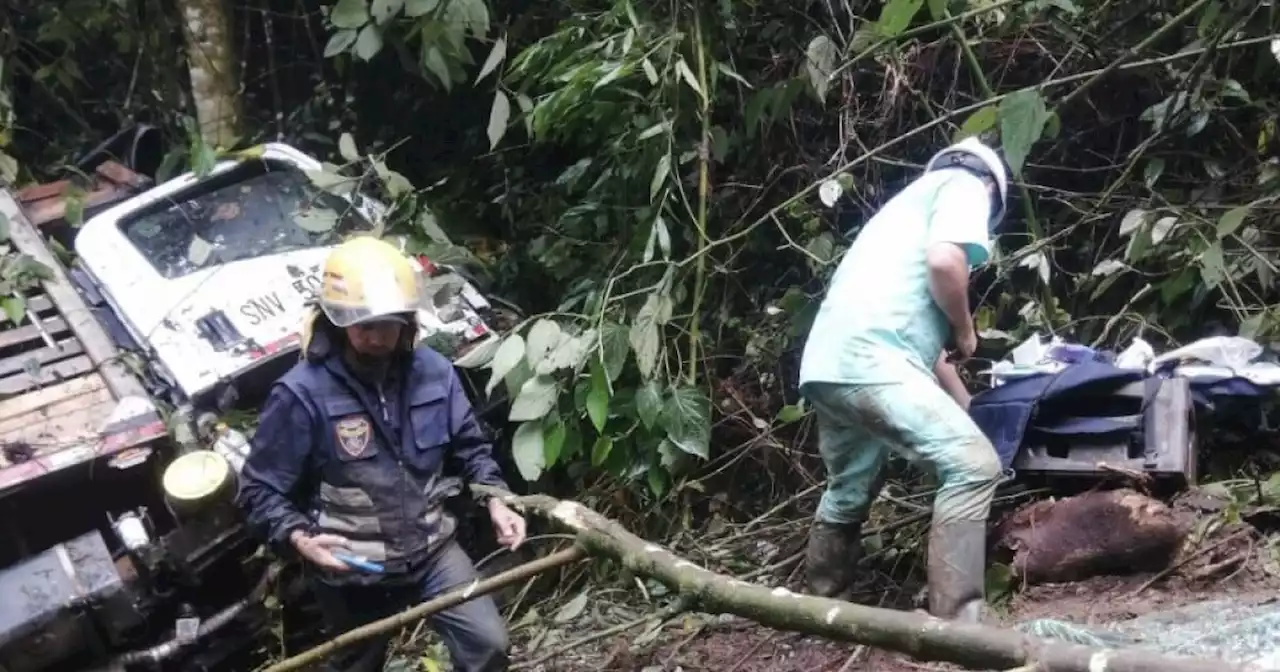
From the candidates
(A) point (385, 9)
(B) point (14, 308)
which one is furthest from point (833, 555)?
(B) point (14, 308)

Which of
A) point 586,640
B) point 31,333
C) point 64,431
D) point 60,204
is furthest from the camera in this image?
point 60,204

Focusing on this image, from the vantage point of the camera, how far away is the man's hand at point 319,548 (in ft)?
10.4

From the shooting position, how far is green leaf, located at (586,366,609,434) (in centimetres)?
409

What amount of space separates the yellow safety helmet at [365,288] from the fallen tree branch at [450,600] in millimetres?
894

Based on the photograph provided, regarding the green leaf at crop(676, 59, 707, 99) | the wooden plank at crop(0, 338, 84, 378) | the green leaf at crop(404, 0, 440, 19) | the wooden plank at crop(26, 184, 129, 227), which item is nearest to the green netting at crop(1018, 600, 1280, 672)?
the green leaf at crop(676, 59, 707, 99)

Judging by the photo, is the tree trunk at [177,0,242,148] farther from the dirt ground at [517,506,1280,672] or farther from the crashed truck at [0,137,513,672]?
the dirt ground at [517,506,1280,672]

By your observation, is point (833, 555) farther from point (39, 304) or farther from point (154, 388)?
point (39, 304)

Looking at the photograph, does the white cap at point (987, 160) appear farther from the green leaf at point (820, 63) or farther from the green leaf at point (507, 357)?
the green leaf at point (507, 357)

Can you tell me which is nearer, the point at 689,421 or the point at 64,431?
the point at 689,421

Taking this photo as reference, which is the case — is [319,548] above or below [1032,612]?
above

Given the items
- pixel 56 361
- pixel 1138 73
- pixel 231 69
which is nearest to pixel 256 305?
pixel 56 361

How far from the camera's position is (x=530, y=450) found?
4.16 meters

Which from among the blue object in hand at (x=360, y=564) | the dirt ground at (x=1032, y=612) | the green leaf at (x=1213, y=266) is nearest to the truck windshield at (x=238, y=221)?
the blue object in hand at (x=360, y=564)

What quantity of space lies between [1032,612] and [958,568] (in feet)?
1.03
